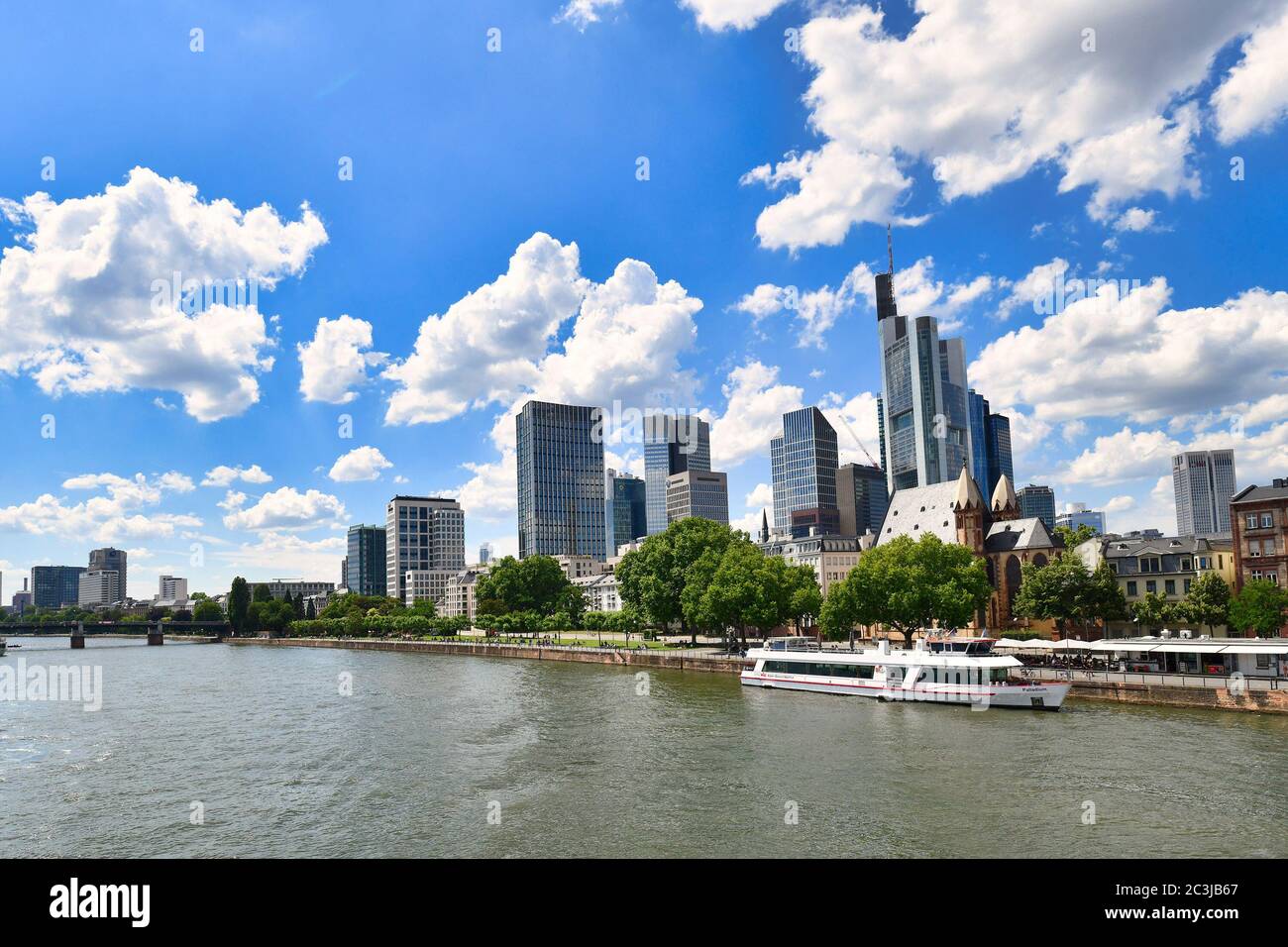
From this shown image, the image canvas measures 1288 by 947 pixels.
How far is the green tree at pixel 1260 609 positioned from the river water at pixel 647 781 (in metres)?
29.8

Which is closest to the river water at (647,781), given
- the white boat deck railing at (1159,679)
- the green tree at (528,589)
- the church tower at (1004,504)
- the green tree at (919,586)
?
the white boat deck railing at (1159,679)

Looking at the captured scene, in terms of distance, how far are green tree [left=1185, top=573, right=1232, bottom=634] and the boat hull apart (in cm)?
3229

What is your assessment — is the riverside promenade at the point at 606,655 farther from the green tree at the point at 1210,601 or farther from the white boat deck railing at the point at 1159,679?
the green tree at the point at 1210,601

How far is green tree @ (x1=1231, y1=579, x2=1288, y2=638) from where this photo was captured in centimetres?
7794

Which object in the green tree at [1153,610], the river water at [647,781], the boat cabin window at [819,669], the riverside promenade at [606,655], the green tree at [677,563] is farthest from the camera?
the green tree at [677,563]

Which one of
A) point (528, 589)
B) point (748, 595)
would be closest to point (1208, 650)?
point (748, 595)

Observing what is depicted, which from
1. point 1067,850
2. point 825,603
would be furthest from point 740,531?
point 1067,850

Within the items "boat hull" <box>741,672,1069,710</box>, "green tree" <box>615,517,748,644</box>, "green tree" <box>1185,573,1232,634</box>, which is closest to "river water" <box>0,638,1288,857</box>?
"boat hull" <box>741,672,1069,710</box>

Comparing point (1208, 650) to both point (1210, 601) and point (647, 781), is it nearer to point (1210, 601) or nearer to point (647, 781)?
point (1210, 601)

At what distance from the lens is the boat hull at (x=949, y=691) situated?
6012cm

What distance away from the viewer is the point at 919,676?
228ft

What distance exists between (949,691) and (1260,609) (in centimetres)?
3524

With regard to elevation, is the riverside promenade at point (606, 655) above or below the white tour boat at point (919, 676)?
below
